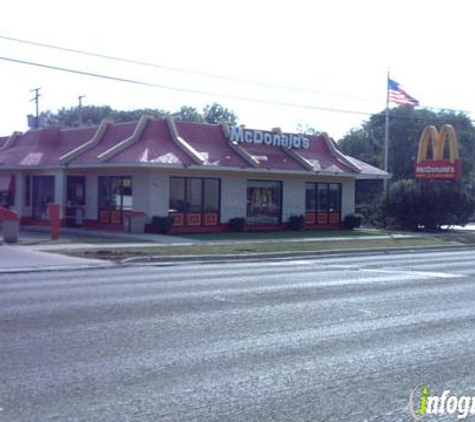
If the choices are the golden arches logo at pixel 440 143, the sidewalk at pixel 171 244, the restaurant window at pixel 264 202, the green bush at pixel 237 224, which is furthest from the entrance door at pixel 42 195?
the golden arches logo at pixel 440 143

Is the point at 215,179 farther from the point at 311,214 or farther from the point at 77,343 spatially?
the point at 77,343

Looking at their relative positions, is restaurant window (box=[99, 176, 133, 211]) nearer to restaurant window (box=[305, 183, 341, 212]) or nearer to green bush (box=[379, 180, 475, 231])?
restaurant window (box=[305, 183, 341, 212])

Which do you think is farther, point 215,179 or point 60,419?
point 215,179

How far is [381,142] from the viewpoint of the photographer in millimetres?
84625

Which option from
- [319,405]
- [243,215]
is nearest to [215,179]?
[243,215]

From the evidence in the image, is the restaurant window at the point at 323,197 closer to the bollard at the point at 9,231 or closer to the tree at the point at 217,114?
the bollard at the point at 9,231

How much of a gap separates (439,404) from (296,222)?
104ft

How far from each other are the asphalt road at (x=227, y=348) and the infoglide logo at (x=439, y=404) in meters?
0.11

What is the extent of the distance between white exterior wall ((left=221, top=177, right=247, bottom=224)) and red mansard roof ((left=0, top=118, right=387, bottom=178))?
43.7 inches

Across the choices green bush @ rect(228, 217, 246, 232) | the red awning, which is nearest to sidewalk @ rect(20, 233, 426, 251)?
green bush @ rect(228, 217, 246, 232)

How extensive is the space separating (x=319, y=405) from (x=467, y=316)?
6.13m

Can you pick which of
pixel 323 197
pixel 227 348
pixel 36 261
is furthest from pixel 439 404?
pixel 323 197

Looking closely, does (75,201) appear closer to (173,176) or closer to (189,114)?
(173,176)

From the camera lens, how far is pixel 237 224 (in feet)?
119
